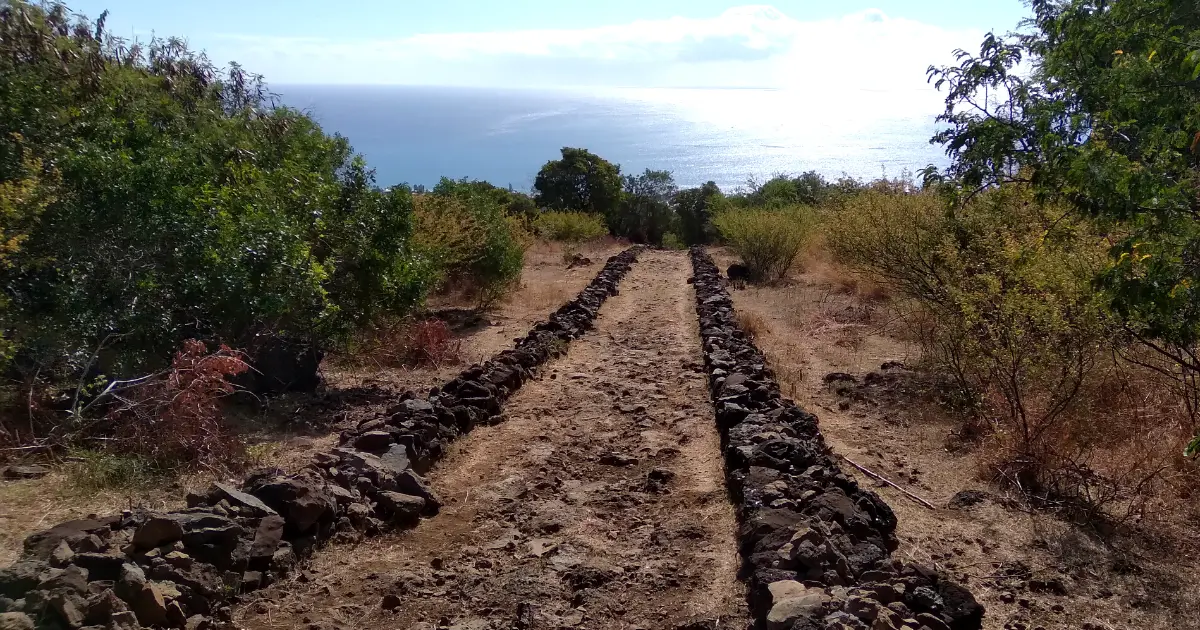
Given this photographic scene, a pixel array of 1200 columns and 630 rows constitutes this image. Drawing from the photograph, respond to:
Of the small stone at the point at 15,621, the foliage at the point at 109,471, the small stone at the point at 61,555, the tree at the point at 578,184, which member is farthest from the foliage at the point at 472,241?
the tree at the point at 578,184

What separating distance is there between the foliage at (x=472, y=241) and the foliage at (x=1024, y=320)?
881cm

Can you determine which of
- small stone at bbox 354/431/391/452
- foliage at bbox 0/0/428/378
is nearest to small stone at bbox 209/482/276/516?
small stone at bbox 354/431/391/452

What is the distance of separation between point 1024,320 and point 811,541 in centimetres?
336

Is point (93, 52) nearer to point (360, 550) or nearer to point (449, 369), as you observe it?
point (449, 369)

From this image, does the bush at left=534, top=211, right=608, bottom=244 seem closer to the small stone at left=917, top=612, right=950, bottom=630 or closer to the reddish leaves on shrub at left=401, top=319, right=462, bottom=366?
the reddish leaves on shrub at left=401, top=319, right=462, bottom=366

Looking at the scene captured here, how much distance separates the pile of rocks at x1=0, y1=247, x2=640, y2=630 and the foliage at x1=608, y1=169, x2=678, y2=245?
39903 millimetres

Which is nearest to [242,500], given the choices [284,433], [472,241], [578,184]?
[284,433]

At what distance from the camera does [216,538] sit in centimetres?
453

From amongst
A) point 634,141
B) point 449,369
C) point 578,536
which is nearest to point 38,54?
point 449,369

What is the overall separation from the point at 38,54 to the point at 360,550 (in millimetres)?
6835

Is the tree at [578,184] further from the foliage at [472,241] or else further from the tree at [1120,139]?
the tree at [1120,139]

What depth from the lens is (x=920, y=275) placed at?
36.1ft

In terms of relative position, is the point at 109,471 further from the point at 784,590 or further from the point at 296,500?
the point at 784,590

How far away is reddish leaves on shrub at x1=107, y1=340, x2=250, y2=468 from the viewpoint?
597cm
